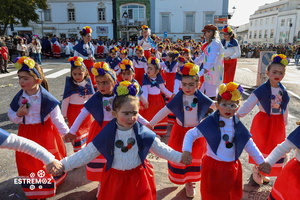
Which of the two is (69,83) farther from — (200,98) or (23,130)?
(200,98)

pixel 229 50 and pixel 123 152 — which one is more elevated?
pixel 229 50

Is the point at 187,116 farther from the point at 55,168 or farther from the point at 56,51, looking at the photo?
the point at 56,51

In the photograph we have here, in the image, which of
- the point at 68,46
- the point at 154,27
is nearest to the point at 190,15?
the point at 154,27

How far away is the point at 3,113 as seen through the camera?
21.6ft

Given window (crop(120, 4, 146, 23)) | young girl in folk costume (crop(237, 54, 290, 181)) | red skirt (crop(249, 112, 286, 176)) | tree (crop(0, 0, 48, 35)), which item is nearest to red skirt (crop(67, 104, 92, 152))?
young girl in folk costume (crop(237, 54, 290, 181))

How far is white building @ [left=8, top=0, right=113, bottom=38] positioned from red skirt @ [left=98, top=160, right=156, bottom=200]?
139ft

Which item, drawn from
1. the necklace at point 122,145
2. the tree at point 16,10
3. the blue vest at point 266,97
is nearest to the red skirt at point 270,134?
the blue vest at point 266,97

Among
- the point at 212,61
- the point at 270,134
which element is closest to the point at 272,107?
the point at 270,134

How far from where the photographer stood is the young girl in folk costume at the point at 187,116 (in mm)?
3268

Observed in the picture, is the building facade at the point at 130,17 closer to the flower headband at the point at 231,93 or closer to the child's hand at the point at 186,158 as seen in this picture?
the flower headband at the point at 231,93

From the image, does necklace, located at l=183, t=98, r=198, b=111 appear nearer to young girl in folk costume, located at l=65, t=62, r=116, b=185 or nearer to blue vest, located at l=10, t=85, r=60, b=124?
young girl in folk costume, located at l=65, t=62, r=116, b=185

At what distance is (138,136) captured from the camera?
2365 millimetres

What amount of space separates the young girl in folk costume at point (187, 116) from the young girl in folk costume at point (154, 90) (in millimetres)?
1875

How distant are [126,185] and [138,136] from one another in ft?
1.59
